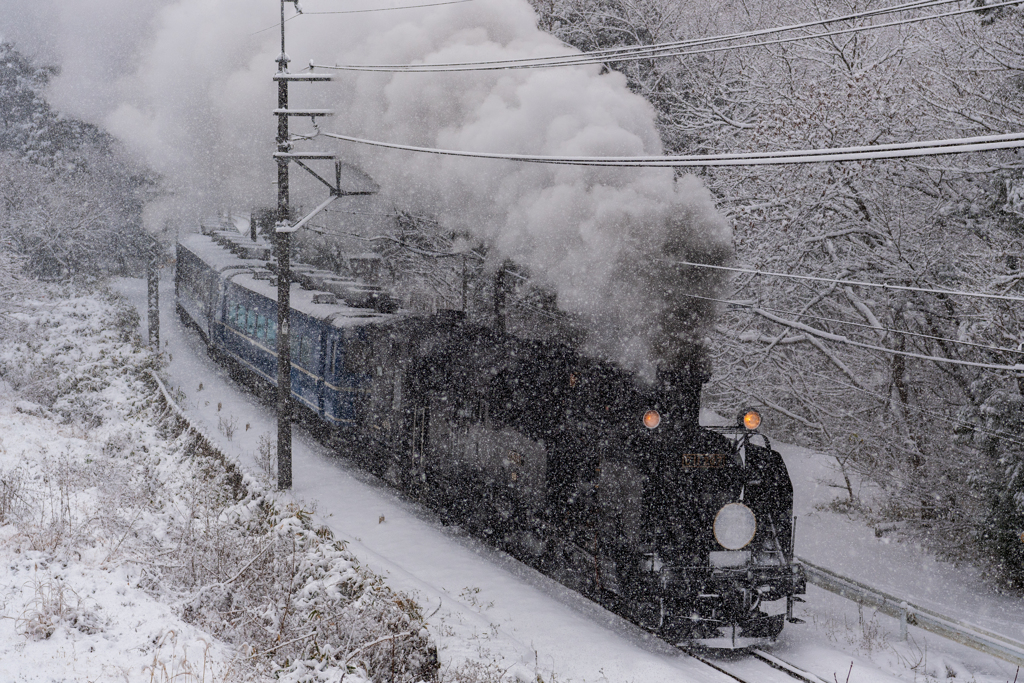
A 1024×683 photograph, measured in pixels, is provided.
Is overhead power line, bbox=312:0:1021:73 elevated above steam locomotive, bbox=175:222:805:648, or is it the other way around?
overhead power line, bbox=312:0:1021:73

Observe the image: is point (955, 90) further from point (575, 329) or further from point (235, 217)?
point (235, 217)

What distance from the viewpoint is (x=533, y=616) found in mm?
8422

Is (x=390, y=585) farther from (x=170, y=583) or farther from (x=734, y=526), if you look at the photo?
(x=734, y=526)

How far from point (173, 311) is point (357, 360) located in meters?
23.5

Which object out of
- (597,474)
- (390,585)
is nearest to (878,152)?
(597,474)

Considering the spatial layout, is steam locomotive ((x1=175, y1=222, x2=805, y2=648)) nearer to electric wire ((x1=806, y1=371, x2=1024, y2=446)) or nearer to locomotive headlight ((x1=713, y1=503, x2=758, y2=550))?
locomotive headlight ((x1=713, y1=503, x2=758, y2=550))

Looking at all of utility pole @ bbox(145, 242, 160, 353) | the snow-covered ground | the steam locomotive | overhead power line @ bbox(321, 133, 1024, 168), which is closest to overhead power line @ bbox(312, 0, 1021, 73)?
overhead power line @ bbox(321, 133, 1024, 168)

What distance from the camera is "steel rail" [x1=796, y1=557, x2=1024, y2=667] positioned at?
7.52 metres

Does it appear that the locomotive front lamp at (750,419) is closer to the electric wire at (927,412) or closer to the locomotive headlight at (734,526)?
the locomotive headlight at (734,526)

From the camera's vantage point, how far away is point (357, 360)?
12875 mm

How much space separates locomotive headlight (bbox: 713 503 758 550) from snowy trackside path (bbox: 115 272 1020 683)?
1198 millimetres

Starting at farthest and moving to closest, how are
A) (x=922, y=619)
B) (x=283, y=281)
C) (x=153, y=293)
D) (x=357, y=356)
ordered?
(x=153, y=293), (x=357, y=356), (x=283, y=281), (x=922, y=619)

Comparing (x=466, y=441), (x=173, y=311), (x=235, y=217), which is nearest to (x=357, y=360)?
(x=466, y=441)

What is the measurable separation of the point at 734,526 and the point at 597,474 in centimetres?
137
